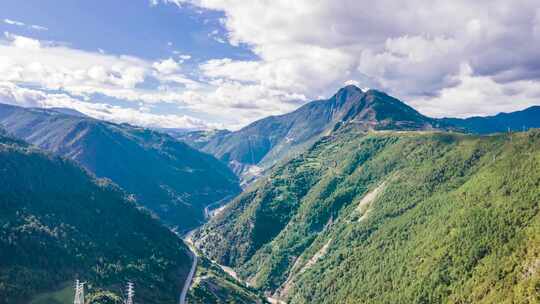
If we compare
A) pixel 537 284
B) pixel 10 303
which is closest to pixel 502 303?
pixel 537 284

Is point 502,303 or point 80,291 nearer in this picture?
point 80,291

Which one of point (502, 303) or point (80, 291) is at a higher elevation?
point (80, 291)

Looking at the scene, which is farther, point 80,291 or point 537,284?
point 537,284

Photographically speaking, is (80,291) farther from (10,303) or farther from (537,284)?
(537,284)

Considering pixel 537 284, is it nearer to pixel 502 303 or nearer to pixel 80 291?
pixel 502 303

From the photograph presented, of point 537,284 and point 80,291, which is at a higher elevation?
point 80,291

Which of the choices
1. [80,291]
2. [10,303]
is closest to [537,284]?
[80,291]

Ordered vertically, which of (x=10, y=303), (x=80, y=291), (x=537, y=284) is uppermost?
(x=80, y=291)

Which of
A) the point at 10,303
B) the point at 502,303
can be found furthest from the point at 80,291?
the point at 502,303

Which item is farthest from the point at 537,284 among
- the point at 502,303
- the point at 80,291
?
the point at 80,291
